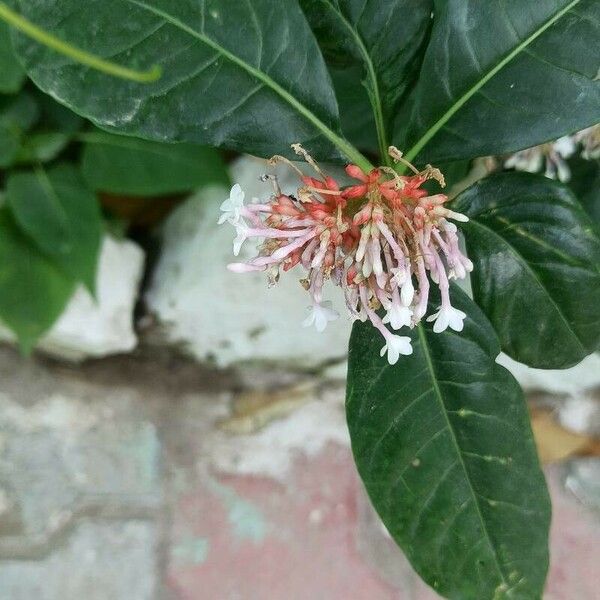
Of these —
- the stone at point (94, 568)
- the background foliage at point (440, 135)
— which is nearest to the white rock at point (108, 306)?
the stone at point (94, 568)

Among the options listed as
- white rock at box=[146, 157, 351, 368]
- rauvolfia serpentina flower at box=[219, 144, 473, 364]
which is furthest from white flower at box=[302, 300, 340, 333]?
white rock at box=[146, 157, 351, 368]

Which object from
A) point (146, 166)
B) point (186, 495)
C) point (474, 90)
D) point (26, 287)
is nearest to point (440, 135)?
point (474, 90)

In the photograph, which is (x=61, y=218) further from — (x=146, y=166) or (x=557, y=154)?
(x=557, y=154)

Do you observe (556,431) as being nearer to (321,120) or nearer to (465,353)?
(465,353)

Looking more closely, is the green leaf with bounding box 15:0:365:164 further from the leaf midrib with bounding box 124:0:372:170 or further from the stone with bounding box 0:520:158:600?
the stone with bounding box 0:520:158:600

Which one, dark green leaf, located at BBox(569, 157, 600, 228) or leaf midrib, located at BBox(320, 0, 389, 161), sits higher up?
leaf midrib, located at BBox(320, 0, 389, 161)
